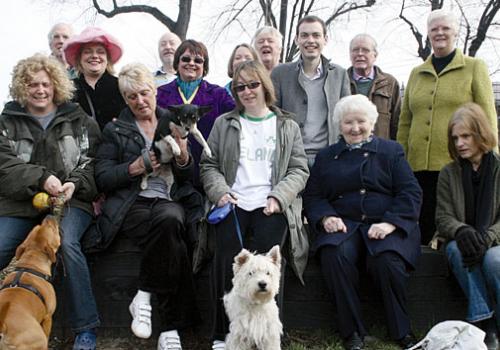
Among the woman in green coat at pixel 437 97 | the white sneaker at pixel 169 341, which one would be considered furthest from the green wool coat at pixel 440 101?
the white sneaker at pixel 169 341

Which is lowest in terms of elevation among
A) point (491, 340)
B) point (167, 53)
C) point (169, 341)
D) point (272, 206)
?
point (169, 341)

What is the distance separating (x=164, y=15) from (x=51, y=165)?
1296 cm

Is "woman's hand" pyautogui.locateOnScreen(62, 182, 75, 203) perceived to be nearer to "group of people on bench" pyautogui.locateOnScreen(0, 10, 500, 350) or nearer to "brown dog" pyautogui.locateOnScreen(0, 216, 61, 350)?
"group of people on bench" pyautogui.locateOnScreen(0, 10, 500, 350)

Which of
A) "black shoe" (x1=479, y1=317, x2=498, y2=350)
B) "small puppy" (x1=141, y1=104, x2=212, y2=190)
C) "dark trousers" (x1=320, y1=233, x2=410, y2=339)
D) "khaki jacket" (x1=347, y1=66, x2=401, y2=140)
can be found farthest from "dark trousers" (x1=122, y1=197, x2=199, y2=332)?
"khaki jacket" (x1=347, y1=66, x2=401, y2=140)

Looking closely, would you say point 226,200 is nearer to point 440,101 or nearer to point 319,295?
point 319,295

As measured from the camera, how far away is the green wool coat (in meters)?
5.50

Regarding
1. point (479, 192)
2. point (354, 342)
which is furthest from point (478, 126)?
point (354, 342)

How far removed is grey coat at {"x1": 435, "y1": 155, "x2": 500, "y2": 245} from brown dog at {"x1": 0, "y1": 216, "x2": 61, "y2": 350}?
10.1ft

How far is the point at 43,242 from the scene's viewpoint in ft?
13.5

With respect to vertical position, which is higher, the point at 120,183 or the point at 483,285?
the point at 120,183

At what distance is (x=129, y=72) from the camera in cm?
494

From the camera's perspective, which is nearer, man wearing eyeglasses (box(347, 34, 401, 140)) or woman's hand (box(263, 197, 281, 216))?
woman's hand (box(263, 197, 281, 216))

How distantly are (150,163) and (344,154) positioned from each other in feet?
5.36

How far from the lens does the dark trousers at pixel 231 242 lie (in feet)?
14.4
